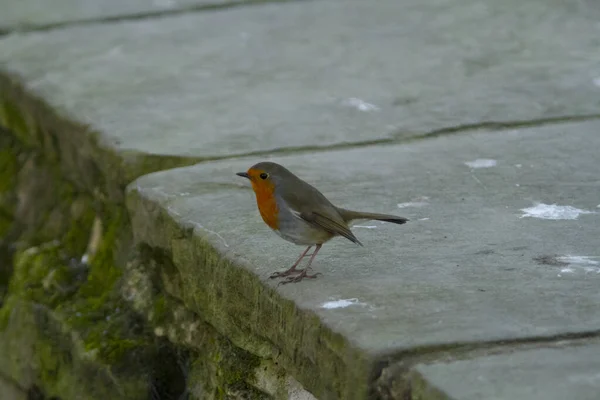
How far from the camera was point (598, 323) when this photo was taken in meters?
1.99

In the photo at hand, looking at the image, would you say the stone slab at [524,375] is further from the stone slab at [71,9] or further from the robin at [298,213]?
the stone slab at [71,9]

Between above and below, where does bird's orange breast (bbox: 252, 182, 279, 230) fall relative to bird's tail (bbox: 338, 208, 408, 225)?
above

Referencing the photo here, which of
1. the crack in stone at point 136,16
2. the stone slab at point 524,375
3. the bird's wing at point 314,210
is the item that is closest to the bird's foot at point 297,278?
the bird's wing at point 314,210

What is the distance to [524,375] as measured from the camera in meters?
1.81

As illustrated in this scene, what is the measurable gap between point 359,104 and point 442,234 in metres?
1.24

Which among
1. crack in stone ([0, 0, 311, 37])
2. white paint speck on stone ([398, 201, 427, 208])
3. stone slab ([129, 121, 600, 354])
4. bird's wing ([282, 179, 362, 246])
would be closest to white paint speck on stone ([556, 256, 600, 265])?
stone slab ([129, 121, 600, 354])

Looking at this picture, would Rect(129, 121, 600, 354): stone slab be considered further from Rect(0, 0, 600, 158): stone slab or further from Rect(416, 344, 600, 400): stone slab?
Rect(0, 0, 600, 158): stone slab

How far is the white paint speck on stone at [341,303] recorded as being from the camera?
7.06ft

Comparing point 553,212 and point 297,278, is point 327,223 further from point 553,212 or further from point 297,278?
point 553,212

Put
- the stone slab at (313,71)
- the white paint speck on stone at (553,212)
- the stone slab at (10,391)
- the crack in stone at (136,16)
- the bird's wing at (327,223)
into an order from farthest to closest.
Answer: the crack in stone at (136,16), the stone slab at (313,71), the stone slab at (10,391), the white paint speck on stone at (553,212), the bird's wing at (327,223)

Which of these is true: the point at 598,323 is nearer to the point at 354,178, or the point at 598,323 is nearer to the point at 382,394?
the point at 382,394

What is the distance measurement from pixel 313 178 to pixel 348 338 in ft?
3.79

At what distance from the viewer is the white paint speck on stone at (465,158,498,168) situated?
314cm

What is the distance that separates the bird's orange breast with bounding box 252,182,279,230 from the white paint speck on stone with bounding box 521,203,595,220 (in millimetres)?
625
